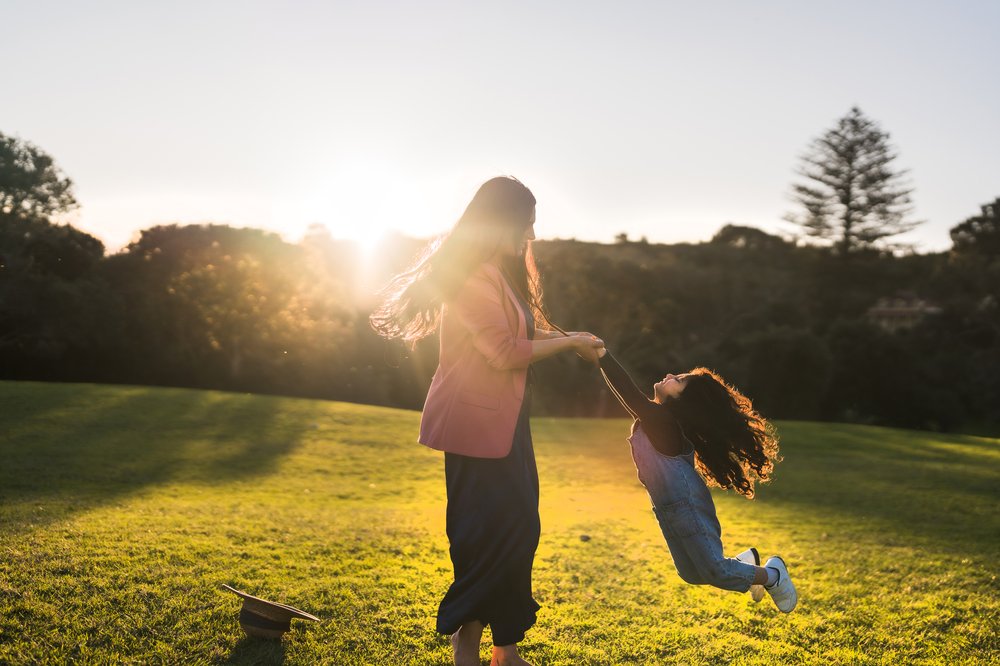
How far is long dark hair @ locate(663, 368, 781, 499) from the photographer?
374cm

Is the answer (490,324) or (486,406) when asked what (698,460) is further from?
(490,324)

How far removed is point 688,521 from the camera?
3.57 meters

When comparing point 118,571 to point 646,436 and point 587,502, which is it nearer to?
point 646,436

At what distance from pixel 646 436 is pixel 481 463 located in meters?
0.79

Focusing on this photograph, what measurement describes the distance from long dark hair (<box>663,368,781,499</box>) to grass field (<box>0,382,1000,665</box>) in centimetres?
118

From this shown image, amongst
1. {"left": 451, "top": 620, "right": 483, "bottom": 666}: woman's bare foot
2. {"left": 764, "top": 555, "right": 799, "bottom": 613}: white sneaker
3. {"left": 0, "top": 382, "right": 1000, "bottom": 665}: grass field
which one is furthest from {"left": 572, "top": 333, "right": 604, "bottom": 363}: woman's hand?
{"left": 0, "top": 382, "right": 1000, "bottom": 665}: grass field

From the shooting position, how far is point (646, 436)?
368cm

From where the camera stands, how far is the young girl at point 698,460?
356cm

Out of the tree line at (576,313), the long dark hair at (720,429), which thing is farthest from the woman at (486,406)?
the tree line at (576,313)

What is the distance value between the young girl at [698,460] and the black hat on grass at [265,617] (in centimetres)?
193

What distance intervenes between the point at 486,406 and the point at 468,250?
2.19ft

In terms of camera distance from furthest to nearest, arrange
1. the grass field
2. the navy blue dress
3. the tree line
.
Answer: the tree line, the grass field, the navy blue dress

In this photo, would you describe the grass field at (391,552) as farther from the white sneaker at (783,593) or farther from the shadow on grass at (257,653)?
the white sneaker at (783,593)

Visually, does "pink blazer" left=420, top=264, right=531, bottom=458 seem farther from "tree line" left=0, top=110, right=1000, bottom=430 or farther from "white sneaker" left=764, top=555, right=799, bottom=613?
"tree line" left=0, top=110, right=1000, bottom=430
